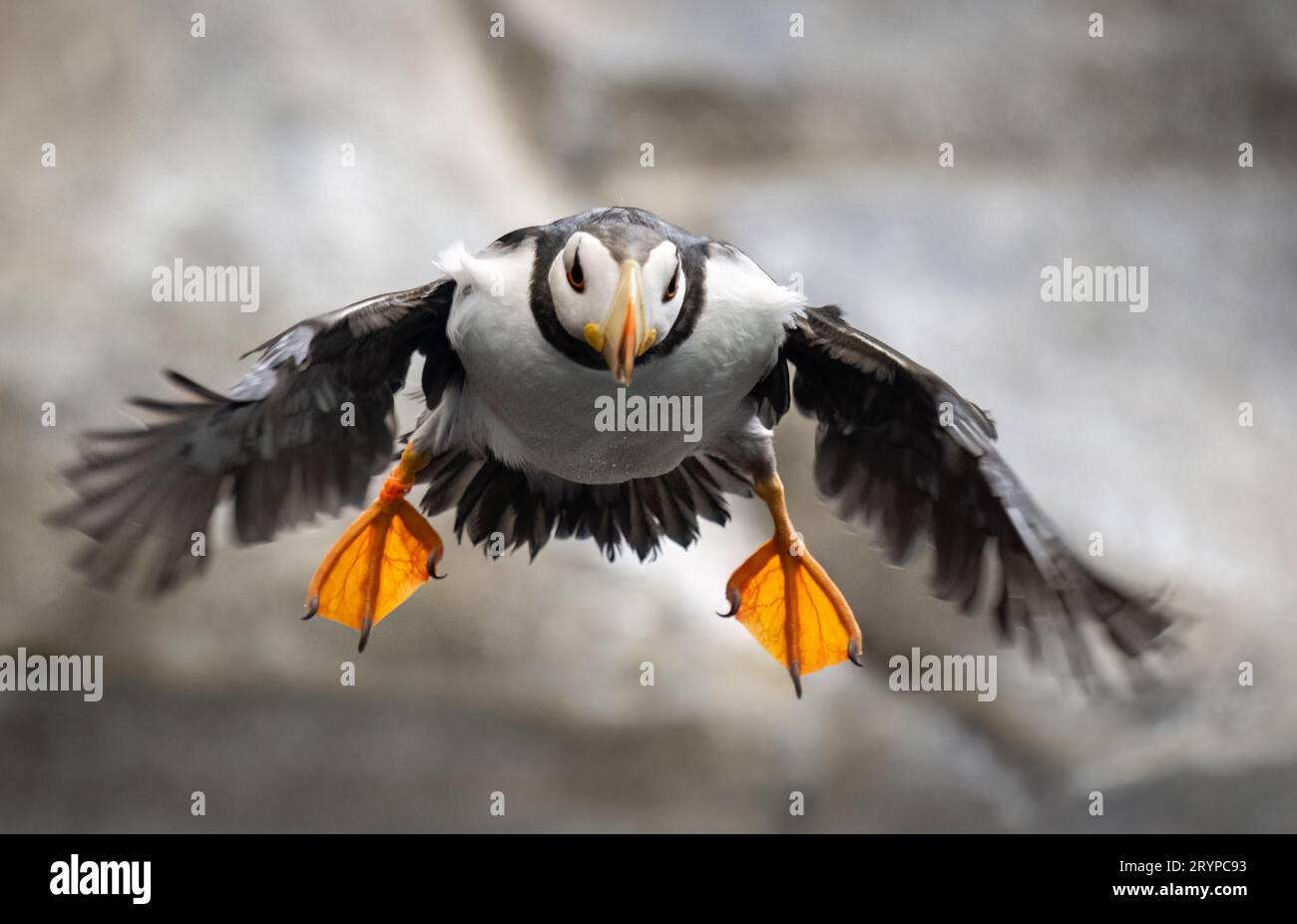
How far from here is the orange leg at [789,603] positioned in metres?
2.47

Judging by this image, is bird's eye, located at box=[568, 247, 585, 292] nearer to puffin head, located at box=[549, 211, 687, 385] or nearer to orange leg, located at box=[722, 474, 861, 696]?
puffin head, located at box=[549, 211, 687, 385]

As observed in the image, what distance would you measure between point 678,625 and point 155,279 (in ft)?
6.33

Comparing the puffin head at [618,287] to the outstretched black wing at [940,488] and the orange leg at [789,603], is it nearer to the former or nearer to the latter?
the outstretched black wing at [940,488]

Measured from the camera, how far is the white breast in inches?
79.0

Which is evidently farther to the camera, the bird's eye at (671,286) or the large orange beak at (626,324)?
the bird's eye at (671,286)

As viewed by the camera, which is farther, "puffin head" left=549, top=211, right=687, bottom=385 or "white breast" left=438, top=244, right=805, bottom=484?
"white breast" left=438, top=244, right=805, bottom=484

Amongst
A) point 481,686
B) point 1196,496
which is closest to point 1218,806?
point 1196,496

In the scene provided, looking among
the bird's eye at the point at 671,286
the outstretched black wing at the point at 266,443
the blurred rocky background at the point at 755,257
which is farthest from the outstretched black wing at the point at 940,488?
the blurred rocky background at the point at 755,257

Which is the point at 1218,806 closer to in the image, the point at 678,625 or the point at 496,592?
the point at 678,625

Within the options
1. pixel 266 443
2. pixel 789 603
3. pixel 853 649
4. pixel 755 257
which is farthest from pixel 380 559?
pixel 755 257

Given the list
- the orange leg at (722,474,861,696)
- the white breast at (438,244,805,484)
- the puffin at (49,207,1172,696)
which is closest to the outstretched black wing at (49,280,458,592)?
the puffin at (49,207,1172,696)

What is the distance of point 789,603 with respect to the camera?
98.1 inches

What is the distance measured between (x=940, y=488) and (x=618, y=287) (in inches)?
37.1

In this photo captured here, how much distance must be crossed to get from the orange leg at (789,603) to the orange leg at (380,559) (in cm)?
64
